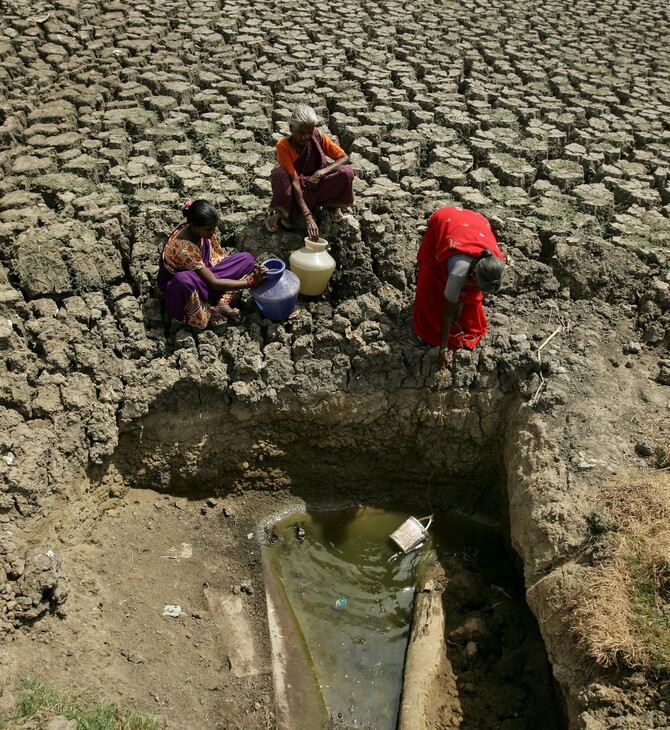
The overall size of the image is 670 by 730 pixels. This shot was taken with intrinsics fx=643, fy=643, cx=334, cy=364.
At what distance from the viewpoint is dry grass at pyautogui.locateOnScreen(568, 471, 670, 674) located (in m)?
2.70

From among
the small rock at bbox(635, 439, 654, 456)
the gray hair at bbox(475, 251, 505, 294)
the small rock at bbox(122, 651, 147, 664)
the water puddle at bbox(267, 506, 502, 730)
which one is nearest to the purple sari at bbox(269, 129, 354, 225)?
the gray hair at bbox(475, 251, 505, 294)

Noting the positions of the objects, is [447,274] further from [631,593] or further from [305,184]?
[631,593]

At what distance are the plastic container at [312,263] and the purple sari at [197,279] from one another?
0.93 feet

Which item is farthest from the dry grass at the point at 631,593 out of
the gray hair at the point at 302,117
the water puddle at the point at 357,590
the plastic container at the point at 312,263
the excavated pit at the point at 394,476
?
the gray hair at the point at 302,117

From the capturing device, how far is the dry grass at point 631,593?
2695mm

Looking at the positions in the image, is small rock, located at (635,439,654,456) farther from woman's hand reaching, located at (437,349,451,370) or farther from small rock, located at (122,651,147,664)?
small rock, located at (122,651,147,664)

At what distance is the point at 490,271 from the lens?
3.17m

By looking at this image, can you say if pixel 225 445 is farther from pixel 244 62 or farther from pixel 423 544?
pixel 244 62

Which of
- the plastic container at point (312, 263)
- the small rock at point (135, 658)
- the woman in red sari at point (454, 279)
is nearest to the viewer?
the small rock at point (135, 658)

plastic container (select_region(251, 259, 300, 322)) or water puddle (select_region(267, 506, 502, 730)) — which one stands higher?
plastic container (select_region(251, 259, 300, 322))

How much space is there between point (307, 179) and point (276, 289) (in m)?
0.72

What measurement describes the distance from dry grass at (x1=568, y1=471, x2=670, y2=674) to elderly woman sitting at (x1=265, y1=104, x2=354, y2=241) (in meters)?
2.27

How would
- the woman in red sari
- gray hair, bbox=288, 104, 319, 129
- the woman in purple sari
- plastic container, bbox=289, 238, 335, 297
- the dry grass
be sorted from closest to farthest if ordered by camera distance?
the dry grass < the woman in red sari < the woman in purple sari < gray hair, bbox=288, 104, 319, 129 < plastic container, bbox=289, 238, 335, 297

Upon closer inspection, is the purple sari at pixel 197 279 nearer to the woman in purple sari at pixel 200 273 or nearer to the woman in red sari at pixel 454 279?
the woman in purple sari at pixel 200 273
